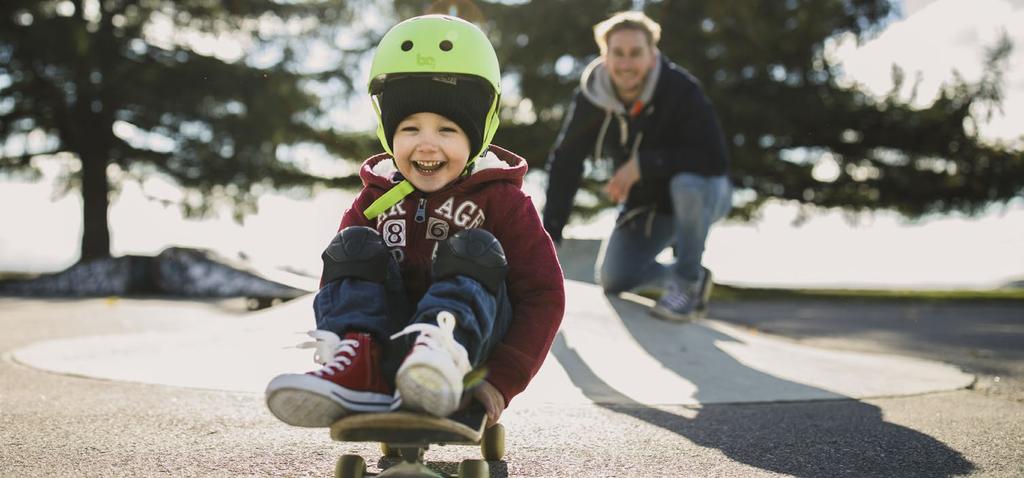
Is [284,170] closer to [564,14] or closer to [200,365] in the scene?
[564,14]

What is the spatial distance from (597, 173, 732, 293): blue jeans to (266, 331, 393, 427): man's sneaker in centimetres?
366

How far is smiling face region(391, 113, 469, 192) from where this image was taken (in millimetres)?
2240

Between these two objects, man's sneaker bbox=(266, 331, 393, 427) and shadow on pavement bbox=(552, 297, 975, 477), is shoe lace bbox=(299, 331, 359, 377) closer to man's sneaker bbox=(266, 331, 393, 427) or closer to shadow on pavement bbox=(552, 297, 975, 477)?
man's sneaker bbox=(266, 331, 393, 427)

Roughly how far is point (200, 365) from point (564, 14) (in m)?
12.0

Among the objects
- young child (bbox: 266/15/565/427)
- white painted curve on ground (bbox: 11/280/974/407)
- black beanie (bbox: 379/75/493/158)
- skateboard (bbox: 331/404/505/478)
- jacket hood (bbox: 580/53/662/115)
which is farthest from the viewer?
jacket hood (bbox: 580/53/662/115)

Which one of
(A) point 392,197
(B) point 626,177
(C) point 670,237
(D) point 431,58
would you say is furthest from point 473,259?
(C) point 670,237

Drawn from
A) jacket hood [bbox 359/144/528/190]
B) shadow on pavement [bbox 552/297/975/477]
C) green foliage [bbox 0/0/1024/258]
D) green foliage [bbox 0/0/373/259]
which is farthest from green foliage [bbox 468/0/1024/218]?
jacket hood [bbox 359/144/528/190]

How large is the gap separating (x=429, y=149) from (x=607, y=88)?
3.25 m

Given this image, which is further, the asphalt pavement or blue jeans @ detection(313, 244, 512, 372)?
the asphalt pavement

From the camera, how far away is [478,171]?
228 centimetres

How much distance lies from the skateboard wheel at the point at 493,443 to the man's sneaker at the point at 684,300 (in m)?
2.79

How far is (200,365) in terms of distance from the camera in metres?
4.04

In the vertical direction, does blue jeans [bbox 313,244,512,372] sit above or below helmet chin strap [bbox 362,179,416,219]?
below

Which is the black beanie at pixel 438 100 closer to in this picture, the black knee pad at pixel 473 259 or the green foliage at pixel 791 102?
the black knee pad at pixel 473 259
